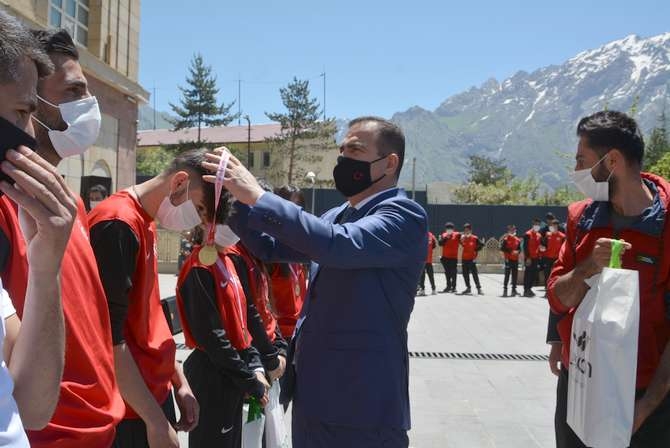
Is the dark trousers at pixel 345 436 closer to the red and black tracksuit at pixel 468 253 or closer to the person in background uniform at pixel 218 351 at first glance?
the person in background uniform at pixel 218 351

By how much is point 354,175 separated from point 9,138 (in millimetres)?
1672

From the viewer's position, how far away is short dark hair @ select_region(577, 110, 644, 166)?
273 cm

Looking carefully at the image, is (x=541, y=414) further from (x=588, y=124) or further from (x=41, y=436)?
(x=41, y=436)

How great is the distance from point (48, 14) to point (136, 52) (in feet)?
17.2

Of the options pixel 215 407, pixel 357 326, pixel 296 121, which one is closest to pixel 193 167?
pixel 357 326

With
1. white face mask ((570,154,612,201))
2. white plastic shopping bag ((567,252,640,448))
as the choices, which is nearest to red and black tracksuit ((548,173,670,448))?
white face mask ((570,154,612,201))

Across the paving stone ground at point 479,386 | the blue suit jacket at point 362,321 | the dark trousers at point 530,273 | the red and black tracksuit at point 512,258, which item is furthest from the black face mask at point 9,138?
the dark trousers at point 530,273

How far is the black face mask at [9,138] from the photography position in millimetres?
1249

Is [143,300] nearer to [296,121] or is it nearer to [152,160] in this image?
[296,121]

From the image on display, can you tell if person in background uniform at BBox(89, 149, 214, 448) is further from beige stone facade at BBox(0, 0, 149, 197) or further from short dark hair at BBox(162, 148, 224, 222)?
beige stone facade at BBox(0, 0, 149, 197)

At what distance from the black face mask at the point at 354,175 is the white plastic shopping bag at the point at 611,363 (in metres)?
1.04

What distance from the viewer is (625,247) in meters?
2.47

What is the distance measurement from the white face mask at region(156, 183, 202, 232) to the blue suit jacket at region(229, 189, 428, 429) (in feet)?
1.53

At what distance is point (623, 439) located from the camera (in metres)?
2.33
